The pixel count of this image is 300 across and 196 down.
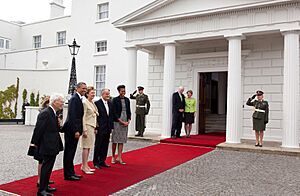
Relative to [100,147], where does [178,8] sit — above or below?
above

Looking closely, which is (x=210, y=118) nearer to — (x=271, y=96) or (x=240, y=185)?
(x=271, y=96)

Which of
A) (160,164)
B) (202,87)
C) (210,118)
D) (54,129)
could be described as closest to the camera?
(54,129)

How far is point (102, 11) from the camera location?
19031mm

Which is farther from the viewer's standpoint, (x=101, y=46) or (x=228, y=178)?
(x=101, y=46)

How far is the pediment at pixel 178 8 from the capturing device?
33.3 ft

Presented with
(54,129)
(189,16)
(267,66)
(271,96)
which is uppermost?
(189,16)

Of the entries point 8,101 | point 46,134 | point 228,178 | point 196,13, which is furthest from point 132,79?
point 8,101

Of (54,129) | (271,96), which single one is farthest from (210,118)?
(54,129)

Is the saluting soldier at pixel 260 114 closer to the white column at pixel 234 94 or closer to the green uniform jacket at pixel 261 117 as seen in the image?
the green uniform jacket at pixel 261 117

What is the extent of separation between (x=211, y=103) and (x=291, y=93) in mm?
7559

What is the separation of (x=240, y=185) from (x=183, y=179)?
112cm

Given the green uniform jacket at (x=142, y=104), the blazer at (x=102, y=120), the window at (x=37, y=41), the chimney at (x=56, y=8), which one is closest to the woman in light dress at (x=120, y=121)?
the blazer at (x=102, y=120)

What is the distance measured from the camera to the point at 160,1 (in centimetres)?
1142

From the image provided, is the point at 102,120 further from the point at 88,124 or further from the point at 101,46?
the point at 101,46
